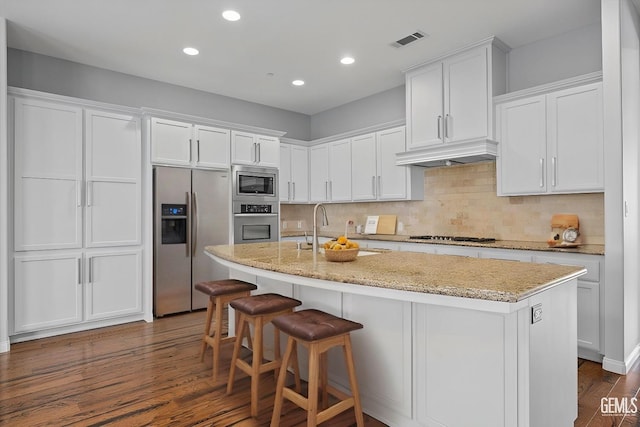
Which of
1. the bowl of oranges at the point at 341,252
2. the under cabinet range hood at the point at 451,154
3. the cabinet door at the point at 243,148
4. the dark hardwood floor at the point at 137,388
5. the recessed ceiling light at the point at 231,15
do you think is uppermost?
the recessed ceiling light at the point at 231,15

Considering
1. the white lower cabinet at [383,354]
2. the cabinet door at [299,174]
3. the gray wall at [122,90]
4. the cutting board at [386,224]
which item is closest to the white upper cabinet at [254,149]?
the cabinet door at [299,174]

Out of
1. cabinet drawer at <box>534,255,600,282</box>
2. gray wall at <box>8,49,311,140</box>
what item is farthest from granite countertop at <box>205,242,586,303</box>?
gray wall at <box>8,49,311,140</box>

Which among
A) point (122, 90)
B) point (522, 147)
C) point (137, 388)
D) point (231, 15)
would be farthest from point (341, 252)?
point (122, 90)

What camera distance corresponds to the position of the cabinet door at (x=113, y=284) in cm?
404

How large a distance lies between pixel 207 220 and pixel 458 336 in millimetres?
3606

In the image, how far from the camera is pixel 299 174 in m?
6.07

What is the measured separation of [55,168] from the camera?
3.83 metres

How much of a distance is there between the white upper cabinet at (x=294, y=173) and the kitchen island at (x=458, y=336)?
3580 millimetres

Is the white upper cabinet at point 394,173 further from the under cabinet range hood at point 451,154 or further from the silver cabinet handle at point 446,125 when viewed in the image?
the silver cabinet handle at point 446,125

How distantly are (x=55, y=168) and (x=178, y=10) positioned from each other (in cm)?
198

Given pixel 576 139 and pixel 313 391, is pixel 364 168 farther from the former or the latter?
pixel 313 391

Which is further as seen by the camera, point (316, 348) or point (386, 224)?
point (386, 224)

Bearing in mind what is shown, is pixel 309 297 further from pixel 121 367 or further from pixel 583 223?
pixel 583 223

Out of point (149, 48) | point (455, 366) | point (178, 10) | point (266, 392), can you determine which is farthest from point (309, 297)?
point (149, 48)
